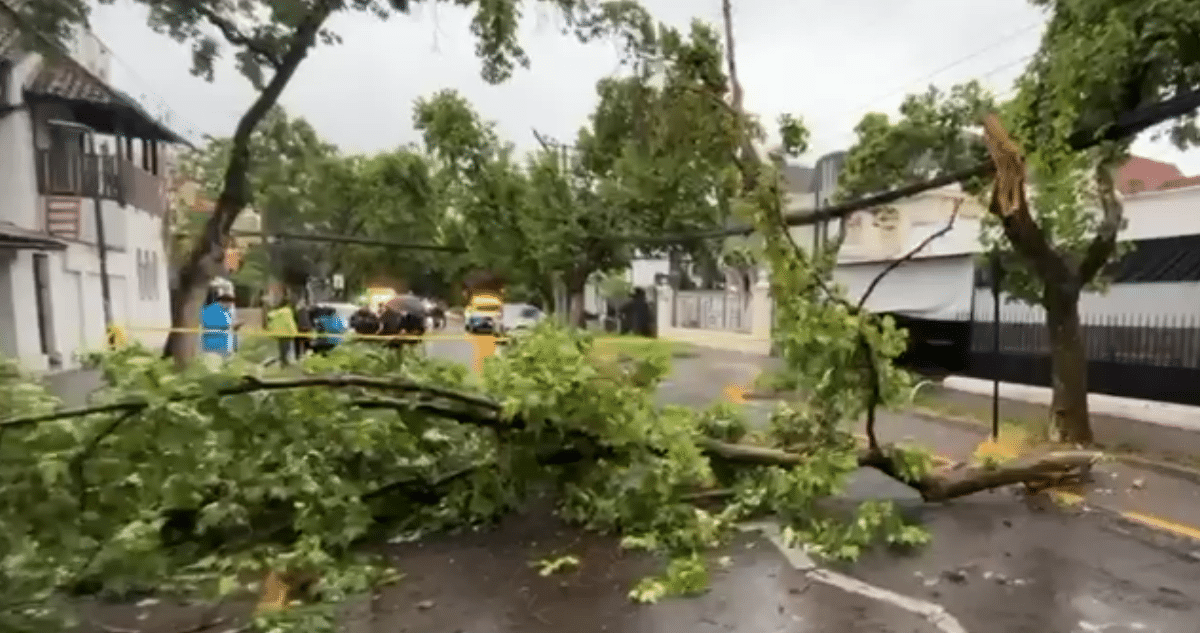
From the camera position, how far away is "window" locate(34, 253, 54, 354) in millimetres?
8859

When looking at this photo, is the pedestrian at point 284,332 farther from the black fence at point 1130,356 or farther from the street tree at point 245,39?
the black fence at point 1130,356

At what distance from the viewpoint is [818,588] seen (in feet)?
15.8

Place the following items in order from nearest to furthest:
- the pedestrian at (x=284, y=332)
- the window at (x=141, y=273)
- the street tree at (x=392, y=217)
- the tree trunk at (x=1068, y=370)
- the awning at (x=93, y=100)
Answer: the awning at (x=93, y=100)
the pedestrian at (x=284, y=332)
the street tree at (x=392, y=217)
the tree trunk at (x=1068, y=370)
the window at (x=141, y=273)

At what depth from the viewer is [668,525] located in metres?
5.67

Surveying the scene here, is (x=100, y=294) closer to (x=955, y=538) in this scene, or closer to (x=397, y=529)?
(x=397, y=529)

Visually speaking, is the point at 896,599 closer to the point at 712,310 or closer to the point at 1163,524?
the point at 1163,524

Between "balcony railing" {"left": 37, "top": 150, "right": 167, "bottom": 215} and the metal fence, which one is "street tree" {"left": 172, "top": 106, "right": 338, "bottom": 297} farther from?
the metal fence

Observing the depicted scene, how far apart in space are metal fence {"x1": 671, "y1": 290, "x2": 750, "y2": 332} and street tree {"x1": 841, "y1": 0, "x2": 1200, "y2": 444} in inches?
512

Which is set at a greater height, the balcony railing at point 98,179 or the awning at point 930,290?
the balcony railing at point 98,179

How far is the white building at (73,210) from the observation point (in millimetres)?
6886

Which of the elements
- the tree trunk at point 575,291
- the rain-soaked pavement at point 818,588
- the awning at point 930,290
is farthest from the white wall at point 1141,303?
the rain-soaked pavement at point 818,588

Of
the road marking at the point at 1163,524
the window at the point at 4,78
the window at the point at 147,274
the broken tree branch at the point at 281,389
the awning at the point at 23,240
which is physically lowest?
the road marking at the point at 1163,524

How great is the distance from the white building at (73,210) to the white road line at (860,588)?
15.2ft

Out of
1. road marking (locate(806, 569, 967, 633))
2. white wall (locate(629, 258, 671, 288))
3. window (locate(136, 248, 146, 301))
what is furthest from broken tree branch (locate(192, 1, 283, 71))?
white wall (locate(629, 258, 671, 288))
